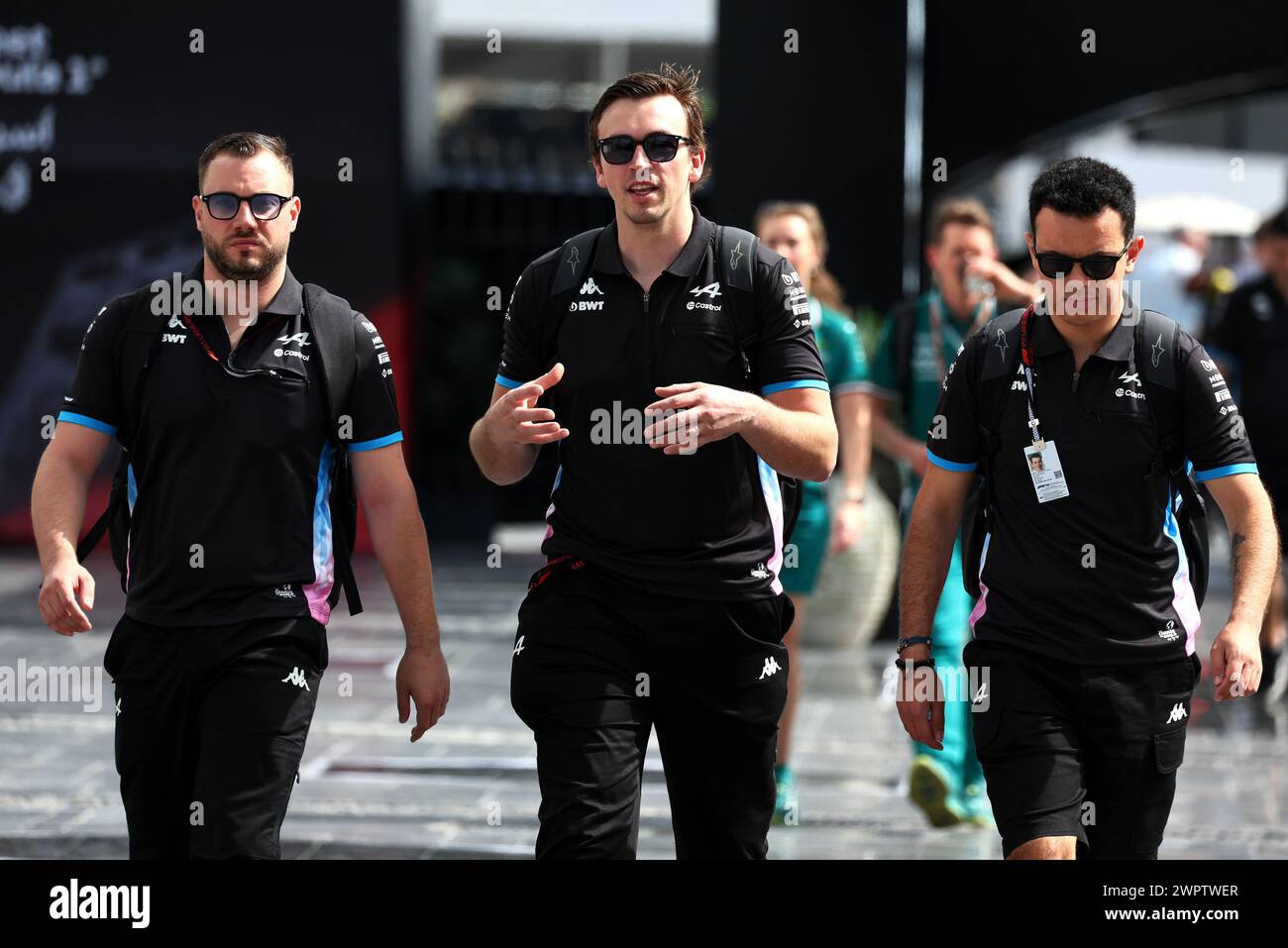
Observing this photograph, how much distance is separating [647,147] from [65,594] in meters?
1.65

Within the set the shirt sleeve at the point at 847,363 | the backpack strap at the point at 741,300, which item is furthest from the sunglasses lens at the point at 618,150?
the shirt sleeve at the point at 847,363

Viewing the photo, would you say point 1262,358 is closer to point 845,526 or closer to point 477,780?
point 845,526

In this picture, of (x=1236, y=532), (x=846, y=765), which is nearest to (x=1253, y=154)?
(x=846, y=765)

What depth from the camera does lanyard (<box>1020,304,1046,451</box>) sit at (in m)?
4.18

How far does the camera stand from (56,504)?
4.29 meters

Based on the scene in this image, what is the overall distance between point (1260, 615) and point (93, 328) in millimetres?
2747

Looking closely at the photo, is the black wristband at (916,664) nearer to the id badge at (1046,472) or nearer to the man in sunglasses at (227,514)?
the id badge at (1046,472)

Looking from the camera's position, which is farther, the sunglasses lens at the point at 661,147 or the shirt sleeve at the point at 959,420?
the shirt sleeve at the point at 959,420

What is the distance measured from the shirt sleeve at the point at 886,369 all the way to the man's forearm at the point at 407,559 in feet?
10.1

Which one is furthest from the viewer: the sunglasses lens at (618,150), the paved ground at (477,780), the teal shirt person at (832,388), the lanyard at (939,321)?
the teal shirt person at (832,388)

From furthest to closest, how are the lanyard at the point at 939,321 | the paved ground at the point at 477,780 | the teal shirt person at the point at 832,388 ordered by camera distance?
the teal shirt person at the point at 832,388 → the lanyard at the point at 939,321 → the paved ground at the point at 477,780

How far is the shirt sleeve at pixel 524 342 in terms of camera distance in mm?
4355

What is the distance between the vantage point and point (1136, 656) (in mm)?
4113
